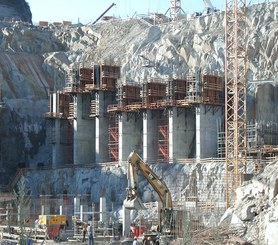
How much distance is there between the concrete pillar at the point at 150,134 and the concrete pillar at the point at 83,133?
33.2 ft

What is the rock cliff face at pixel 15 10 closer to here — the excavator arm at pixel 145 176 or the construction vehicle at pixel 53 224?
the construction vehicle at pixel 53 224

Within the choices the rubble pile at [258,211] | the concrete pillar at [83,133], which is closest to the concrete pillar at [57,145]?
the concrete pillar at [83,133]

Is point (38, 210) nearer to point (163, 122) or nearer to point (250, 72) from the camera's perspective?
point (163, 122)

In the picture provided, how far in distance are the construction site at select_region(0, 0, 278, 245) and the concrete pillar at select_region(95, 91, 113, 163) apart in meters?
0.11

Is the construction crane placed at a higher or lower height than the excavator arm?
higher

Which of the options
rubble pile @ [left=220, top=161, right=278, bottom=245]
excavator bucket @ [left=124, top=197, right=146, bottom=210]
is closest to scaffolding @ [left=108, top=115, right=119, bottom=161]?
excavator bucket @ [left=124, top=197, right=146, bottom=210]

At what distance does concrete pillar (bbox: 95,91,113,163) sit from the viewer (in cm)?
8944

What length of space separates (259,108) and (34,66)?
37596 mm

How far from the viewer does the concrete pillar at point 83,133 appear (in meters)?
92.3

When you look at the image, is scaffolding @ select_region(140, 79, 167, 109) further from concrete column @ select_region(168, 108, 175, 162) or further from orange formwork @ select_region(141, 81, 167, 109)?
concrete column @ select_region(168, 108, 175, 162)

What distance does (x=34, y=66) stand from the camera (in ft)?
362

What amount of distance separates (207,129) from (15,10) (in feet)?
229

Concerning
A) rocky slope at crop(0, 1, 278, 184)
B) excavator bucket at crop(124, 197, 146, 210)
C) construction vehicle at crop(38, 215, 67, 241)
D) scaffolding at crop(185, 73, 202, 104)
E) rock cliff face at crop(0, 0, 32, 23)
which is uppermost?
rock cliff face at crop(0, 0, 32, 23)

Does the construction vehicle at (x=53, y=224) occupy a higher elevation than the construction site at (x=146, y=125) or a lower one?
lower
